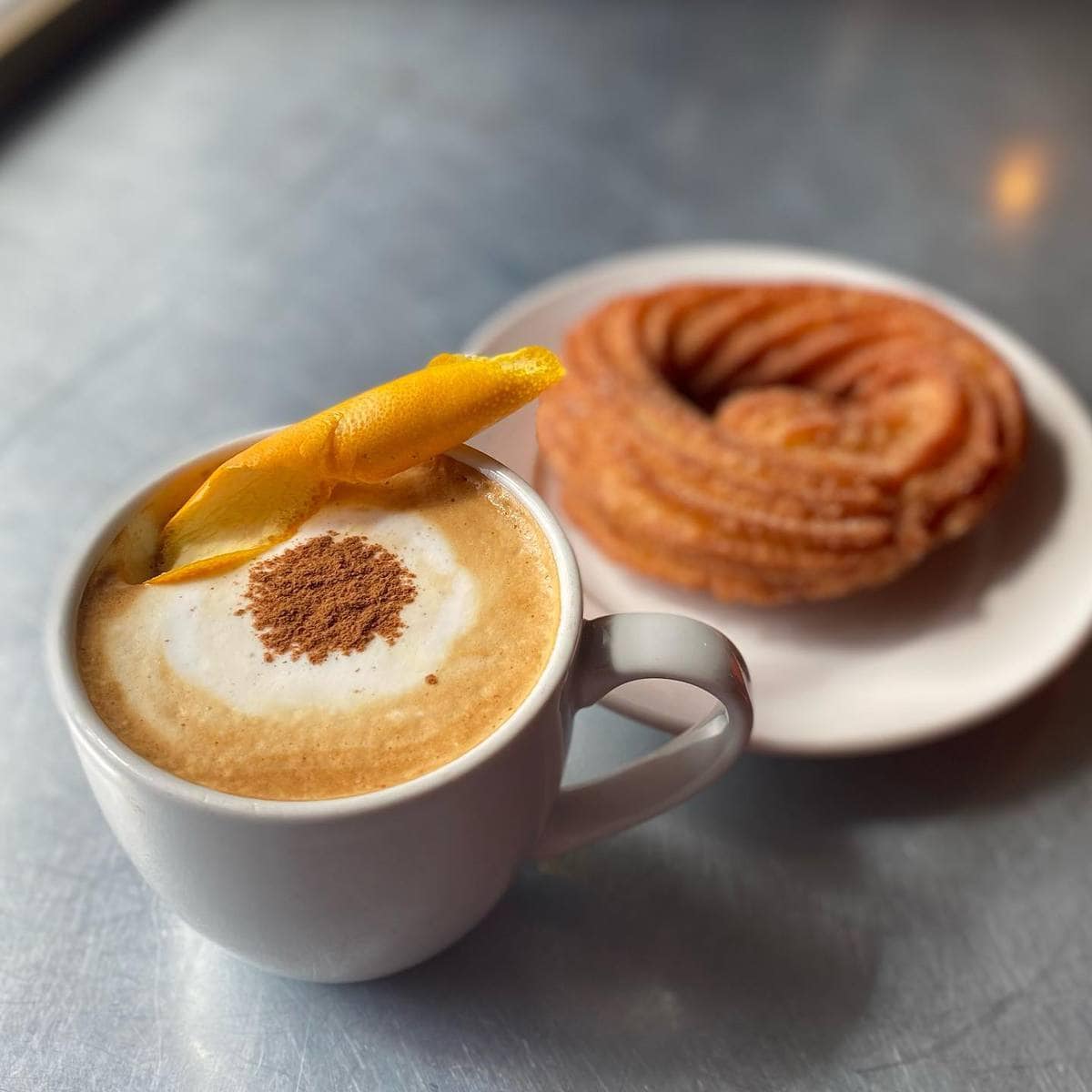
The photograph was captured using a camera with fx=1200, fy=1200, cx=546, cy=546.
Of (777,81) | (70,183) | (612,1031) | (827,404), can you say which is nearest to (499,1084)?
(612,1031)

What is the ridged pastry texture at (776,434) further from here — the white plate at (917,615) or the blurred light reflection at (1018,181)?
the blurred light reflection at (1018,181)

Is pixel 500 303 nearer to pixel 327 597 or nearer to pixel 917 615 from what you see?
pixel 917 615

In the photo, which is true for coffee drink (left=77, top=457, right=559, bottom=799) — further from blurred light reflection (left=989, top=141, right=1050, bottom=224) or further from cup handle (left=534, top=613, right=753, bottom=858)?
blurred light reflection (left=989, top=141, right=1050, bottom=224)

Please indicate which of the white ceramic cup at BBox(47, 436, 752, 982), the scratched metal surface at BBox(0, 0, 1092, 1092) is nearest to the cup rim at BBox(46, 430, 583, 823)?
the white ceramic cup at BBox(47, 436, 752, 982)

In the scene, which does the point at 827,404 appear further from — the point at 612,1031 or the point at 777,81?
the point at 777,81

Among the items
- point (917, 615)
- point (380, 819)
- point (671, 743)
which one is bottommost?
point (917, 615)

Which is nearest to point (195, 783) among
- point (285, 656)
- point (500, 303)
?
point (285, 656)
